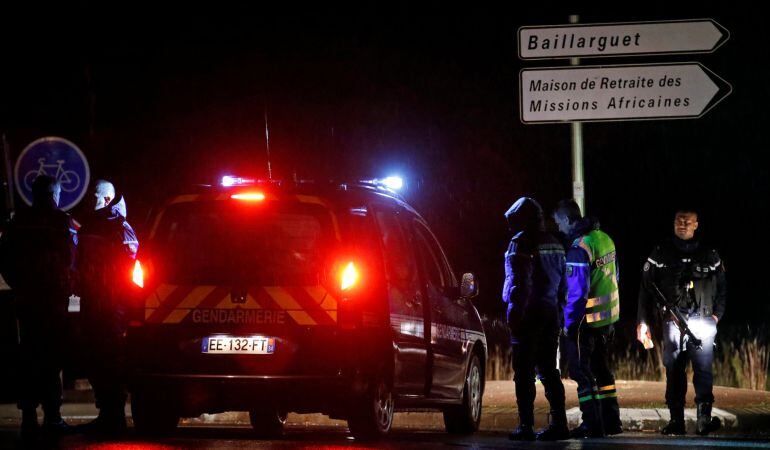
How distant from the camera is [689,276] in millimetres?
11438

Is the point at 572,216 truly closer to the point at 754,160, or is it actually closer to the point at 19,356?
the point at 19,356

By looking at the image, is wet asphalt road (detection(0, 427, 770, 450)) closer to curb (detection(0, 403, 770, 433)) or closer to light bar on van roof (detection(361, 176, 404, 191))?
curb (detection(0, 403, 770, 433))

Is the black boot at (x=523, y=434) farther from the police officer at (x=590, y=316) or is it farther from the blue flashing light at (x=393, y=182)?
the blue flashing light at (x=393, y=182)

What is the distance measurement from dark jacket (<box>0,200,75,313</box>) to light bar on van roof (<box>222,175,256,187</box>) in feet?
5.49

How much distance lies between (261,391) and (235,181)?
1.50m

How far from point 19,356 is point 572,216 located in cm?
429

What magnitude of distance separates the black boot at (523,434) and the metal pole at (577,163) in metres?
3.52

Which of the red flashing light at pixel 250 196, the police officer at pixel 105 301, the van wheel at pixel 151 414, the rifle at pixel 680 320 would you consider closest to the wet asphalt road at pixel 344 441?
the van wheel at pixel 151 414

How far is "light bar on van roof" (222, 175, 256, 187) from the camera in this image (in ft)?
31.5

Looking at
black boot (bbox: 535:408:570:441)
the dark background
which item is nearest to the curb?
black boot (bbox: 535:408:570:441)

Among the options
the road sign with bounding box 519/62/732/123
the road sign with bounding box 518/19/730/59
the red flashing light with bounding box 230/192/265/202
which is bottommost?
the red flashing light with bounding box 230/192/265/202

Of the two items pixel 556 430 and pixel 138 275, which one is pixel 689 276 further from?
pixel 138 275

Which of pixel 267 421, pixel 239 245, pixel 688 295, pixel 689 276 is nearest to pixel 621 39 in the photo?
pixel 689 276

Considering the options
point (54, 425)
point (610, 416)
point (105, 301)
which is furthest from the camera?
point (610, 416)
